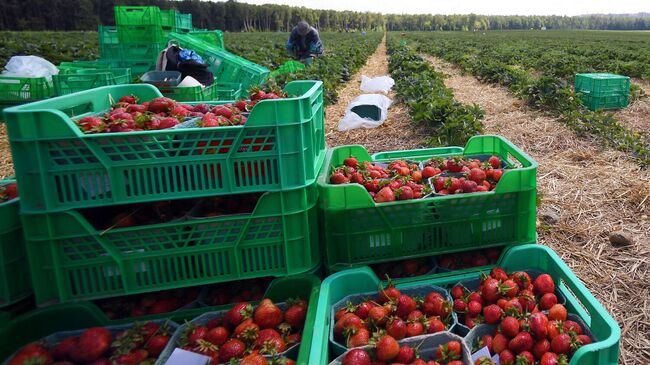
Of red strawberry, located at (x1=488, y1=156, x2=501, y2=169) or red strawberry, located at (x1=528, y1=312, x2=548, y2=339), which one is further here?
red strawberry, located at (x1=488, y1=156, x2=501, y2=169)

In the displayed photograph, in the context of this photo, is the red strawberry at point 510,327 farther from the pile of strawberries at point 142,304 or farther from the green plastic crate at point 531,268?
the pile of strawberries at point 142,304

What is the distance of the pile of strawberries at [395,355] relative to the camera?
207cm

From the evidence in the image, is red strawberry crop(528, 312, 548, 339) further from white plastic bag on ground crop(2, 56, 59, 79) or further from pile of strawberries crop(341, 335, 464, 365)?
white plastic bag on ground crop(2, 56, 59, 79)

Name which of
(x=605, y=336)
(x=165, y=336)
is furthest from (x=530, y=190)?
(x=165, y=336)

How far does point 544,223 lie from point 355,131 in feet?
13.9

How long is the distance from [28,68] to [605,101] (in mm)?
11728

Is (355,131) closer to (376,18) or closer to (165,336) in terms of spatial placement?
(165,336)

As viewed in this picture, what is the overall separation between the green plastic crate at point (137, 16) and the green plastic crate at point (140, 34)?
0.27 ft

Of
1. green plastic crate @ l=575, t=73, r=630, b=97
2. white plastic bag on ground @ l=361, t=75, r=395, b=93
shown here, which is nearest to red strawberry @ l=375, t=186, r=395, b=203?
green plastic crate @ l=575, t=73, r=630, b=97

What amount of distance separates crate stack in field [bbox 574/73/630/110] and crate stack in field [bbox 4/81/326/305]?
28.7 ft

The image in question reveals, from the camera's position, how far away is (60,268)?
226cm

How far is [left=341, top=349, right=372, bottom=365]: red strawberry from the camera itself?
2.05 m

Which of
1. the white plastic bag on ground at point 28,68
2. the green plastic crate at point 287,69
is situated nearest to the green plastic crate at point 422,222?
the green plastic crate at point 287,69

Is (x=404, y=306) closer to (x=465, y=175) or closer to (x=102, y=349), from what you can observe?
(x=465, y=175)
